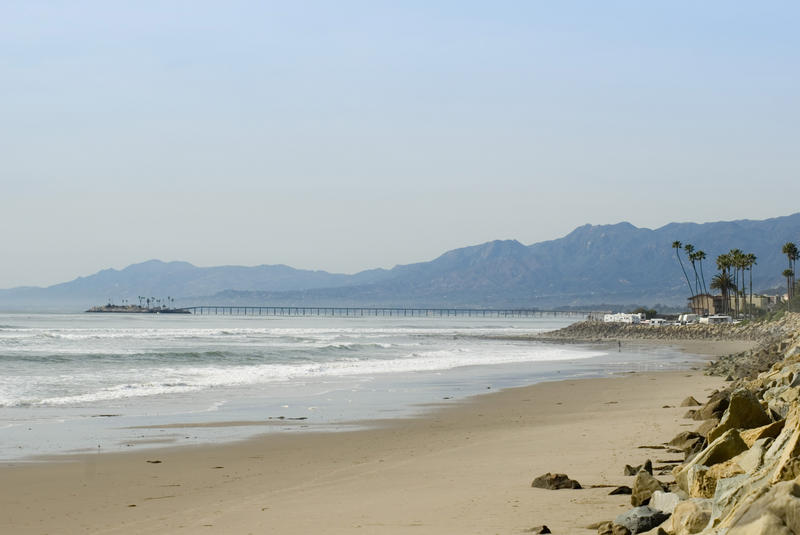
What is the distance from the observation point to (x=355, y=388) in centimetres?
2794

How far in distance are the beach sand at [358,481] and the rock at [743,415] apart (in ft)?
3.27

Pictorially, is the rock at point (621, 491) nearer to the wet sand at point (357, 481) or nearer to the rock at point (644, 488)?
the wet sand at point (357, 481)

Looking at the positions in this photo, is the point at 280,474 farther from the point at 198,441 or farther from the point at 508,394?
the point at 508,394

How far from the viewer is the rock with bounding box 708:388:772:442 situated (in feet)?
32.6

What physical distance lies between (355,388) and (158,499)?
16.6m

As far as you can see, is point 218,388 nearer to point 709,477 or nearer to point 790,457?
point 709,477

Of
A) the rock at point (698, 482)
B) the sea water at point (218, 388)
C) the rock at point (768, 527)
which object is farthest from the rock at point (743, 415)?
the sea water at point (218, 388)

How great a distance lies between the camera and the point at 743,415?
392 inches

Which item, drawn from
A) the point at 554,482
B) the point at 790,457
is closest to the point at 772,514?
the point at 790,457

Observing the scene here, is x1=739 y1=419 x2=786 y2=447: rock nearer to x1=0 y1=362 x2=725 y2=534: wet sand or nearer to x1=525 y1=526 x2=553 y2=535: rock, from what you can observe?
x1=0 y1=362 x2=725 y2=534: wet sand

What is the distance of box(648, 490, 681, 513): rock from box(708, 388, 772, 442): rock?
2395mm

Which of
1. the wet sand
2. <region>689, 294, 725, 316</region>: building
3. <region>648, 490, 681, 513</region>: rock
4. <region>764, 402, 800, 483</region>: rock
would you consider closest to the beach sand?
the wet sand

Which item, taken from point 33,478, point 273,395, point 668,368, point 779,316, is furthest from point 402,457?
point 779,316

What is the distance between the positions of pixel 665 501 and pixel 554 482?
9.15ft
